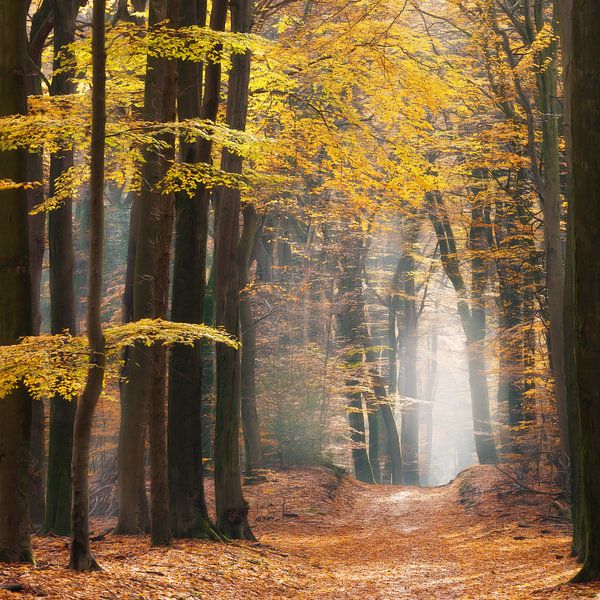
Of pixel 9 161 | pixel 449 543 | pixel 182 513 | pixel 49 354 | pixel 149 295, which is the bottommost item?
pixel 449 543

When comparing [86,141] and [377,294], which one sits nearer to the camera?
[86,141]

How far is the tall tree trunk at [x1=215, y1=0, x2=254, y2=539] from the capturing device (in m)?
12.0

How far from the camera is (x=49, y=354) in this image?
6848mm

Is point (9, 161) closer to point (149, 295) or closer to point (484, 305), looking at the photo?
point (149, 295)

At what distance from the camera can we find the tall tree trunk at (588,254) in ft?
23.9

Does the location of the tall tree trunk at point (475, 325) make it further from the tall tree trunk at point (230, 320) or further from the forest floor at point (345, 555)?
the tall tree trunk at point (230, 320)

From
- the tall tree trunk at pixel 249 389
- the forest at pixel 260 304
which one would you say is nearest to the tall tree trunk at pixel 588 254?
the forest at pixel 260 304

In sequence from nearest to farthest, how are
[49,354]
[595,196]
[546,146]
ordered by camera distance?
[49,354] → [595,196] → [546,146]

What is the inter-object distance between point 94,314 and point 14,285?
3.61ft

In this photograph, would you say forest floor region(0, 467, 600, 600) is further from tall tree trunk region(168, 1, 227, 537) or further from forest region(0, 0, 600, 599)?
tall tree trunk region(168, 1, 227, 537)

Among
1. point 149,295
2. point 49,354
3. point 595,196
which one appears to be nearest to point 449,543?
point 149,295

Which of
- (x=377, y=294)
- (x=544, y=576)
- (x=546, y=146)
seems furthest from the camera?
→ (x=377, y=294)

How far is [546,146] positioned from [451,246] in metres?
11.1

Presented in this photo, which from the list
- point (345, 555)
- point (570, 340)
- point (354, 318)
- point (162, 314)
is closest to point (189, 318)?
point (162, 314)
